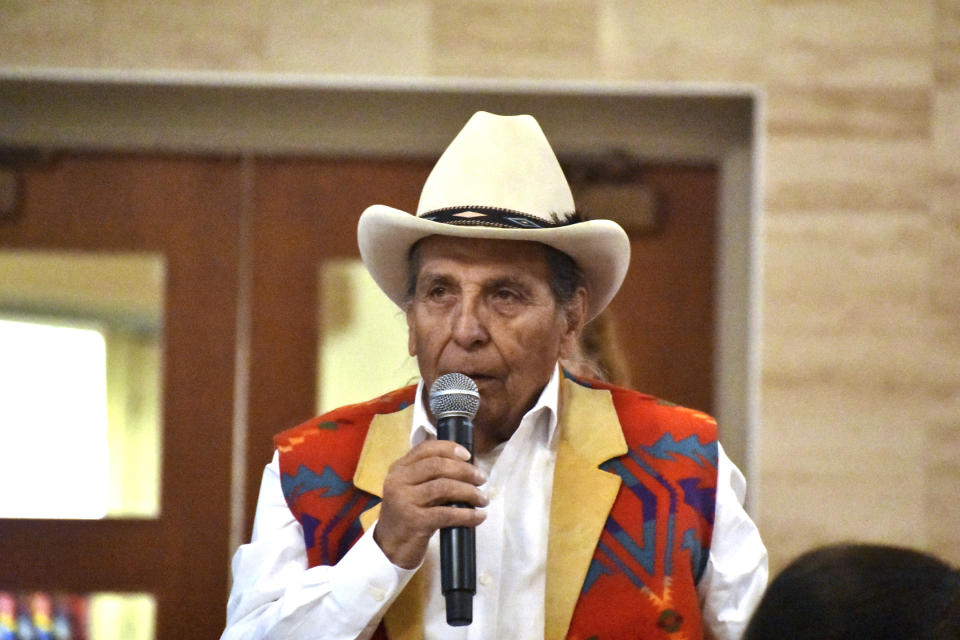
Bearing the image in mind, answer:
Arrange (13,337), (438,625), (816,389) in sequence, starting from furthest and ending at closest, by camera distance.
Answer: (13,337) < (816,389) < (438,625)

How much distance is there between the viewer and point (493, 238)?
1516mm

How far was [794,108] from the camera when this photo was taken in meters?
3.08

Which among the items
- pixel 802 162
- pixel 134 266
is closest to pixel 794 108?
pixel 802 162

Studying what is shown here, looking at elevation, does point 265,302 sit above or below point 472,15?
below

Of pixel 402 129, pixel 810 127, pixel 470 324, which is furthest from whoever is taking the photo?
pixel 402 129

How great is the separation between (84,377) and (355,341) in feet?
2.67

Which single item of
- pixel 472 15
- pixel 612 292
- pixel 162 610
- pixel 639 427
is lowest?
pixel 162 610

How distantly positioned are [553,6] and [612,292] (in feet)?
5.30

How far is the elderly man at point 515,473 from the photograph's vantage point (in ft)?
4.78

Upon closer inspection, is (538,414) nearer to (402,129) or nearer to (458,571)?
(458,571)

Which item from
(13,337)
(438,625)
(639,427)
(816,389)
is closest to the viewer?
(438,625)

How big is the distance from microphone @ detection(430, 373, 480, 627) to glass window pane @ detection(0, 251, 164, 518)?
2.15 m

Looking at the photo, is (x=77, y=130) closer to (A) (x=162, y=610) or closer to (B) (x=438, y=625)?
(A) (x=162, y=610)

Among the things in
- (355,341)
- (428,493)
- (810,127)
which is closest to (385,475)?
(428,493)
